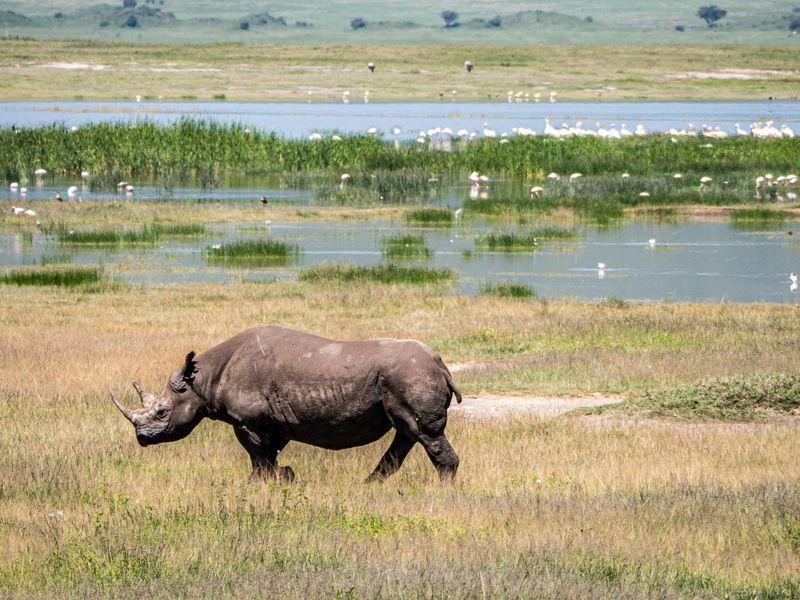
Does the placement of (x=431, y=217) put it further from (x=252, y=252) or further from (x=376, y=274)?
(x=376, y=274)

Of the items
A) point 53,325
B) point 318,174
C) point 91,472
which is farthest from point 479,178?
point 91,472

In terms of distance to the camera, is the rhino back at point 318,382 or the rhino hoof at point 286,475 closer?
the rhino back at point 318,382

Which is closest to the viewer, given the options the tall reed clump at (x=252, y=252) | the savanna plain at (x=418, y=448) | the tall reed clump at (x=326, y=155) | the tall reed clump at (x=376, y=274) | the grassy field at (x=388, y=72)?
the savanna plain at (x=418, y=448)

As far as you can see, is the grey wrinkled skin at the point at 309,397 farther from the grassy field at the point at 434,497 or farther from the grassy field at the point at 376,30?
the grassy field at the point at 376,30

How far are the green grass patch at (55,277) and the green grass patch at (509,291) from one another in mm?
7113

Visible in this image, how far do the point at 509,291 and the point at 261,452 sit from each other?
562 inches

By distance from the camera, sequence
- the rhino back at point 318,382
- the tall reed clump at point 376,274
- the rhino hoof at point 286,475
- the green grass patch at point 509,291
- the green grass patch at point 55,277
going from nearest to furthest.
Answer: the rhino back at point 318,382
the rhino hoof at point 286,475
the green grass patch at point 509,291
the green grass patch at point 55,277
the tall reed clump at point 376,274

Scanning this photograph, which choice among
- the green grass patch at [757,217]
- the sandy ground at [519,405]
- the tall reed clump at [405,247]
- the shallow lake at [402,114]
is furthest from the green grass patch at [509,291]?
the shallow lake at [402,114]

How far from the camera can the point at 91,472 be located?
424 inches

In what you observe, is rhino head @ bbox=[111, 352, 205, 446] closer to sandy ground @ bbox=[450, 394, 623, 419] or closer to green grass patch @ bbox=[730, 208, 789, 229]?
sandy ground @ bbox=[450, 394, 623, 419]

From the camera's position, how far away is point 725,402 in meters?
14.0

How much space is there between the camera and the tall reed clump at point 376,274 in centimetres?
2528

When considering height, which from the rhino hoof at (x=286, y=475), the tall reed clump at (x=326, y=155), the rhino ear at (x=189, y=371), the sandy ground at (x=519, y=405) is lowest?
the sandy ground at (x=519, y=405)

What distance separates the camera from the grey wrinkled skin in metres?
9.80
